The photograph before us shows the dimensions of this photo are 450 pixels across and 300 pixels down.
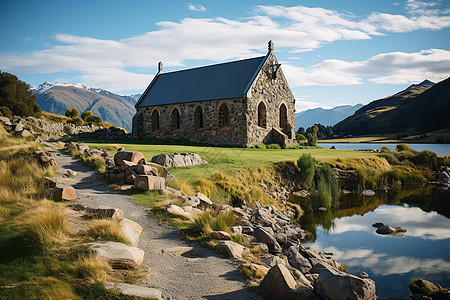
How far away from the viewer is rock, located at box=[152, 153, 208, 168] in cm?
1416

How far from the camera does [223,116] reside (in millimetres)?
30781

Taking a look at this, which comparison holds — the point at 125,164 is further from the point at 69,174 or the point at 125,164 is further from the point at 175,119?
the point at 175,119

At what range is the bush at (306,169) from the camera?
17.8 meters

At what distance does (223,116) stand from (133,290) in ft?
88.4

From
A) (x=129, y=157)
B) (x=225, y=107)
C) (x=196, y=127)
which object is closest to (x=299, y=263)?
(x=129, y=157)

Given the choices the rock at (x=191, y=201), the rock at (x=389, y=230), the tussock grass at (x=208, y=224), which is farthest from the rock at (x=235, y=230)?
the rock at (x=389, y=230)

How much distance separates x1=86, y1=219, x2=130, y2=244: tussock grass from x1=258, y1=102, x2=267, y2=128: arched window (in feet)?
84.3

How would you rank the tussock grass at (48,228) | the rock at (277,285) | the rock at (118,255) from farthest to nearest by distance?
1. the tussock grass at (48,228)
2. the rock at (118,255)
3. the rock at (277,285)

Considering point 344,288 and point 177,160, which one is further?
point 177,160

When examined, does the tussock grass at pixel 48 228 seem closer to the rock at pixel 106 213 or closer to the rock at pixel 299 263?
the rock at pixel 106 213

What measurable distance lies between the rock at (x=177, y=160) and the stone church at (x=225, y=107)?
492 inches

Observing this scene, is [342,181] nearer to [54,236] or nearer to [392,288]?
[392,288]

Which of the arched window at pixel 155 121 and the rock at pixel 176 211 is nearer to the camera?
the rock at pixel 176 211

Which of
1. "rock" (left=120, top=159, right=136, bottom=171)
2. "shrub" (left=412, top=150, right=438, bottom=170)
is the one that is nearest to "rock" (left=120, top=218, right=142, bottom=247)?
"rock" (left=120, top=159, right=136, bottom=171)
